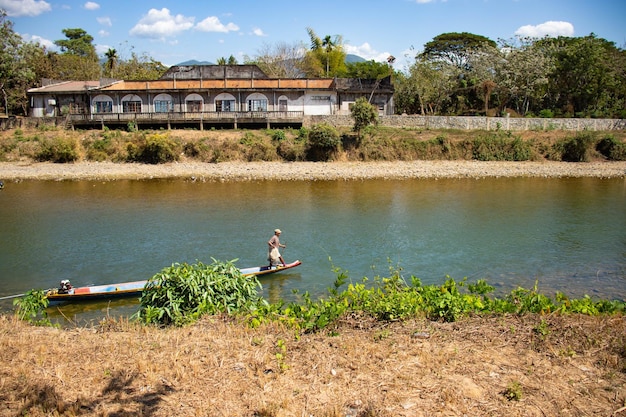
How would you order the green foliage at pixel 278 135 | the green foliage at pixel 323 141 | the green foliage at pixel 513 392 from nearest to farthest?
the green foliage at pixel 513 392 → the green foliage at pixel 323 141 → the green foliage at pixel 278 135

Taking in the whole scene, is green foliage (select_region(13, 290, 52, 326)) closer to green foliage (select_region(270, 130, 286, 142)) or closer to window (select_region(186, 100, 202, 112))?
green foliage (select_region(270, 130, 286, 142))

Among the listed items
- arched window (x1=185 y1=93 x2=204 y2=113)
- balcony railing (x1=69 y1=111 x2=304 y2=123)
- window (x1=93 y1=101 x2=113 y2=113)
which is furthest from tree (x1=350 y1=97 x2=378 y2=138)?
window (x1=93 y1=101 x2=113 y2=113)

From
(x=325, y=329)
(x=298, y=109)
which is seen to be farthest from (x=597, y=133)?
(x=325, y=329)

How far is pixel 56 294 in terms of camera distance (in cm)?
1345

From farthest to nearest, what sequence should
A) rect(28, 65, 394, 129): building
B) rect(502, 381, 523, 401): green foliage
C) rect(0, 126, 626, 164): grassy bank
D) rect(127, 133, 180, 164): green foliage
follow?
1. rect(28, 65, 394, 129): building
2. rect(0, 126, 626, 164): grassy bank
3. rect(127, 133, 180, 164): green foliage
4. rect(502, 381, 523, 401): green foliage

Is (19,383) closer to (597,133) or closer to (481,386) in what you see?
(481,386)

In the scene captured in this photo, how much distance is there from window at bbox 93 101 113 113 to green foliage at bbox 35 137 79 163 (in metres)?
7.67

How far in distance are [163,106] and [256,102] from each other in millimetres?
9143

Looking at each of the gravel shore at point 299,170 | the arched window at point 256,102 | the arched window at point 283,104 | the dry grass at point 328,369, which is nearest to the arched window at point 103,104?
the gravel shore at point 299,170

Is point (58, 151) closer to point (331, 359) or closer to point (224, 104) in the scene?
point (224, 104)

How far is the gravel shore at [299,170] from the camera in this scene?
3659cm

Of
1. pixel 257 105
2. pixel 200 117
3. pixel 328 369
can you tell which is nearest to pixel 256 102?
pixel 257 105

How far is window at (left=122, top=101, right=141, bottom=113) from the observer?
1848 inches

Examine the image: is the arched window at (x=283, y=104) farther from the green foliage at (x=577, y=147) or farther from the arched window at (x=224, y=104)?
the green foliage at (x=577, y=147)
